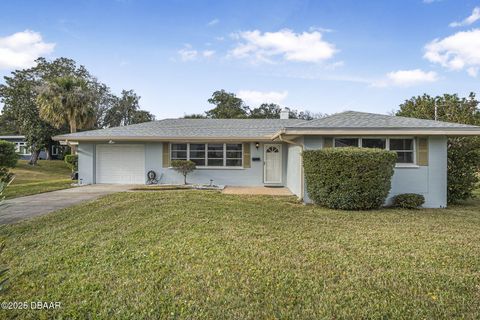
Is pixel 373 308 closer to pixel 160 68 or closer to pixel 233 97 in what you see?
pixel 160 68

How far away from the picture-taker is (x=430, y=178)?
9.30 m

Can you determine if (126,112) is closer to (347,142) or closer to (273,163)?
(273,163)

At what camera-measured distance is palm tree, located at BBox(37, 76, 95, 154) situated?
2034 cm

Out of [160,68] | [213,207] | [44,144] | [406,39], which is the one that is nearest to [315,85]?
[406,39]

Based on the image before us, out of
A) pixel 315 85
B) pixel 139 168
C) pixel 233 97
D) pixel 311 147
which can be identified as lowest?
pixel 139 168

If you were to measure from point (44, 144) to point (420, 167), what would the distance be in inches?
1210

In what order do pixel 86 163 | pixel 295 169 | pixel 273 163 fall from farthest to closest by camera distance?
pixel 86 163, pixel 273 163, pixel 295 169

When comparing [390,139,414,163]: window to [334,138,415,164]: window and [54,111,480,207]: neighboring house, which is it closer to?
[334,138,415,164]: window

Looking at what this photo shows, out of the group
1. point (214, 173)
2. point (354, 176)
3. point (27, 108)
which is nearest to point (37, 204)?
point (214, 173)

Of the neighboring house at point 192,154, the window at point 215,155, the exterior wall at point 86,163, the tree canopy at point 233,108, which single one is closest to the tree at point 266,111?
the tree canopy at point 233,108

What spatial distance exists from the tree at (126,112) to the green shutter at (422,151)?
3976cm

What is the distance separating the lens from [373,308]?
9.82 feet

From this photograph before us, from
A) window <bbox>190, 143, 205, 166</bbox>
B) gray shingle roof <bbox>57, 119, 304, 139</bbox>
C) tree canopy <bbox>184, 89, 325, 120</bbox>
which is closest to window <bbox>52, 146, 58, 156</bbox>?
tree canopy <bbox>184, 89, 325, 120</bbox>

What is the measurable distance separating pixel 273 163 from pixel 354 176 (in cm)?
587
